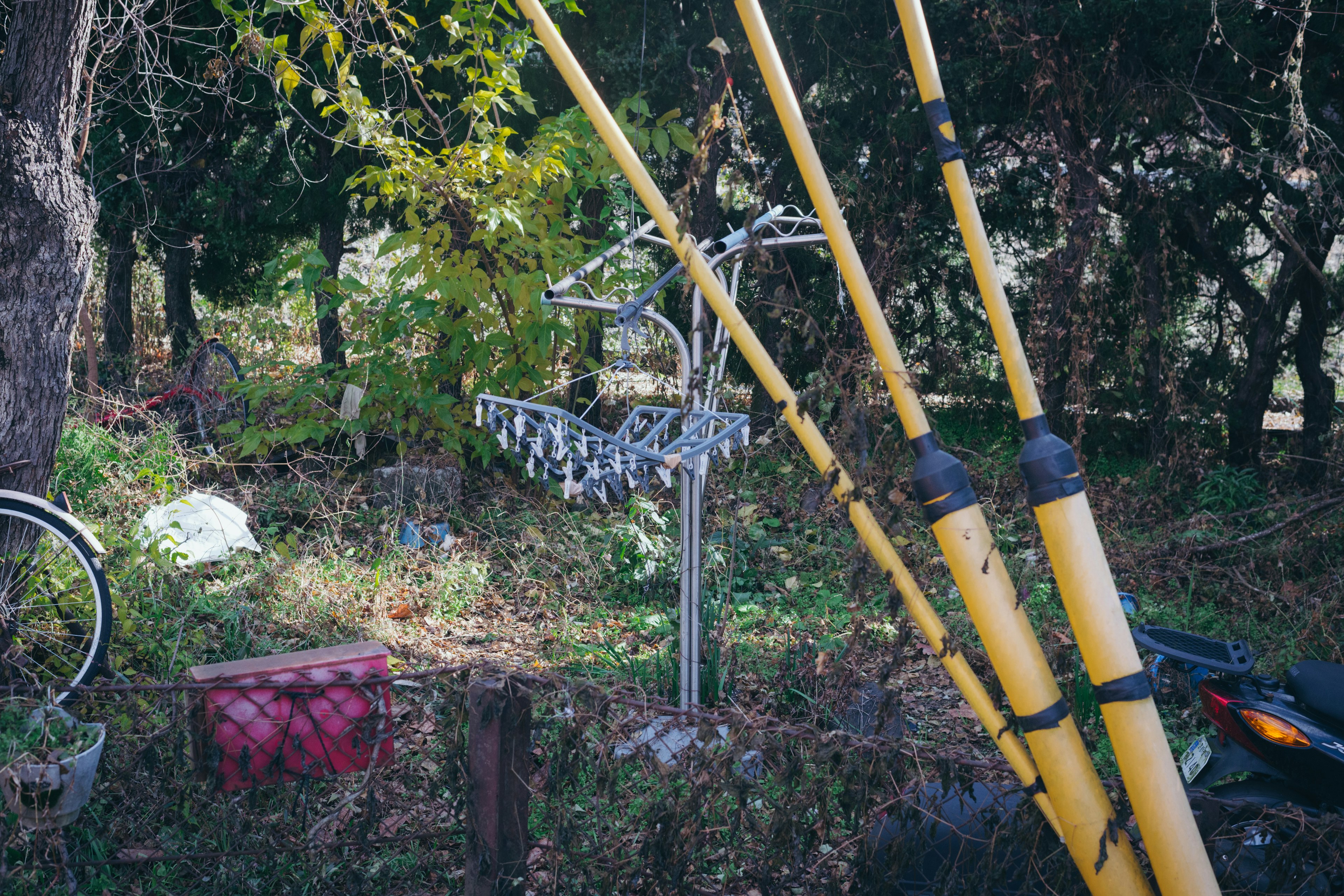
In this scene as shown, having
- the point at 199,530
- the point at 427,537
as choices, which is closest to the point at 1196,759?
the point at 427,537

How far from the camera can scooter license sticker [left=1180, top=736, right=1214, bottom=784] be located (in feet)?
7.84

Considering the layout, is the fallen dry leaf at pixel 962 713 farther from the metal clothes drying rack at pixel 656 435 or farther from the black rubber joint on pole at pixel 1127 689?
the black rubber joint on pole at pixel 1127 689

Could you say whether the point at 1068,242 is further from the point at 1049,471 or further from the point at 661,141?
the point at 1049,471

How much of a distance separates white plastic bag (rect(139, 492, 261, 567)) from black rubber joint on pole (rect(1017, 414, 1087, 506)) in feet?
12.2

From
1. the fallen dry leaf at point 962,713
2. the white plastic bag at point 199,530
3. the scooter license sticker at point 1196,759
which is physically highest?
the white plastic bag at point 199,530

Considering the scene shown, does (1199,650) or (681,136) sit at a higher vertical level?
(681,136)

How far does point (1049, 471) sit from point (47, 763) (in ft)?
7.18

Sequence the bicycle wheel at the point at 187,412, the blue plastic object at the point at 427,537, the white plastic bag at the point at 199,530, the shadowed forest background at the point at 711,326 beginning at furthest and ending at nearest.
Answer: the bicycle wheel at the point at 187,412 < the blue plastic object at the point at 427,537 < the white plastic bag at the point at 199,530 < the shadowed forest background at the point at 711,326

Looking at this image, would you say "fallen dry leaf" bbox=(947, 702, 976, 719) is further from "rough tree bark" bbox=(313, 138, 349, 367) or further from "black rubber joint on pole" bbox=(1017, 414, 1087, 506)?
"rough tree bark" bbox=(313, 138, 349, 367)

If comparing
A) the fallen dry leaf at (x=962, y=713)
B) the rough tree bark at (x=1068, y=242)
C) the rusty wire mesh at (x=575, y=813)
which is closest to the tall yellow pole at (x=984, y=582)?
the rusty wire mesh at (x=575, y=813)

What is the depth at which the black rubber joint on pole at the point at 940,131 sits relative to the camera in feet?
3.84

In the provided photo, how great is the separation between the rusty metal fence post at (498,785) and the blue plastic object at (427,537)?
3.01m

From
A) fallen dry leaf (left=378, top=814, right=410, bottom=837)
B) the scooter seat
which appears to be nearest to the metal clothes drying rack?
fallen dry leaf (left=378, top=814, right=410, bottom=837)

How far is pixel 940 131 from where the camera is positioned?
118 centimetres
